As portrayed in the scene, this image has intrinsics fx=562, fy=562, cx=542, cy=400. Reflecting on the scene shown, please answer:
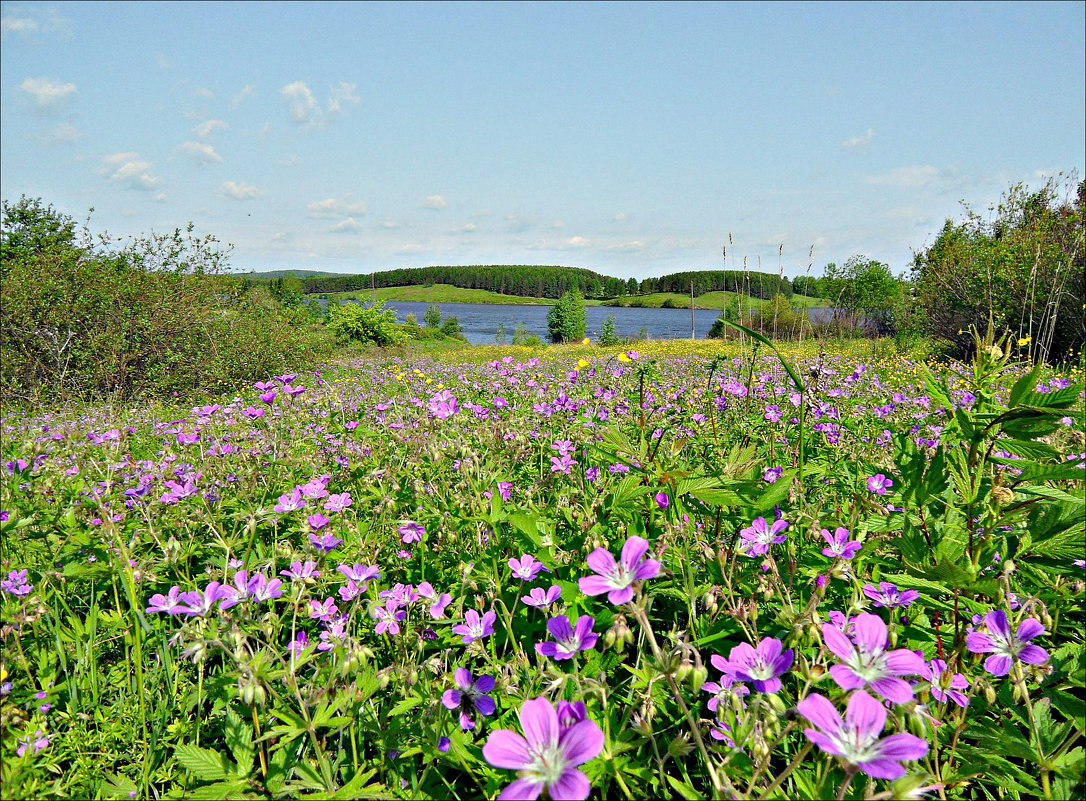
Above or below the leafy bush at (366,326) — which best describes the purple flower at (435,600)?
below

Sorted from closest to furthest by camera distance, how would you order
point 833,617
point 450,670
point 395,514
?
1. point 833,617
2. point 450,670
3. point 395,514

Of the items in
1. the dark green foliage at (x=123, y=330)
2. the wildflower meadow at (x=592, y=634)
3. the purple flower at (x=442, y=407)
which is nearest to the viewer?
the wildflower meadow at (x=592, y=634)

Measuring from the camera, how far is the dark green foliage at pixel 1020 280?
11969 millimetres

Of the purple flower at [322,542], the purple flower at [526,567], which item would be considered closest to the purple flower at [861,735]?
the purple flower at [526,567]

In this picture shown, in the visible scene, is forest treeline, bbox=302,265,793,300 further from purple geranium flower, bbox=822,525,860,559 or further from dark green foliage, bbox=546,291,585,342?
purple geranium flower, bbox=822,525,860,559

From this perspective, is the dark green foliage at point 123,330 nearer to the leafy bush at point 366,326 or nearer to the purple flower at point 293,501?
the purple flower at point 293,501

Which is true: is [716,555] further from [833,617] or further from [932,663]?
[932,663]

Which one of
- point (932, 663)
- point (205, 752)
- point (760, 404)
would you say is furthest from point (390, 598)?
point (760, 404)

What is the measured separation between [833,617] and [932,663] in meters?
0.29

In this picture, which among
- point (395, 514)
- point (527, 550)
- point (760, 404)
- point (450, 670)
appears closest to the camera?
point (450, 670)

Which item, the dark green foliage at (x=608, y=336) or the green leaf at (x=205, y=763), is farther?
the dark green foliage at (x=608, y=336)

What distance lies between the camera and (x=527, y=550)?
206 cm

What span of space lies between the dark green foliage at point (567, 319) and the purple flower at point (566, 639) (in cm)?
3741

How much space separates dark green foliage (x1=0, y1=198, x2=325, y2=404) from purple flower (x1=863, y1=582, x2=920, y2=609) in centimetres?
1150
